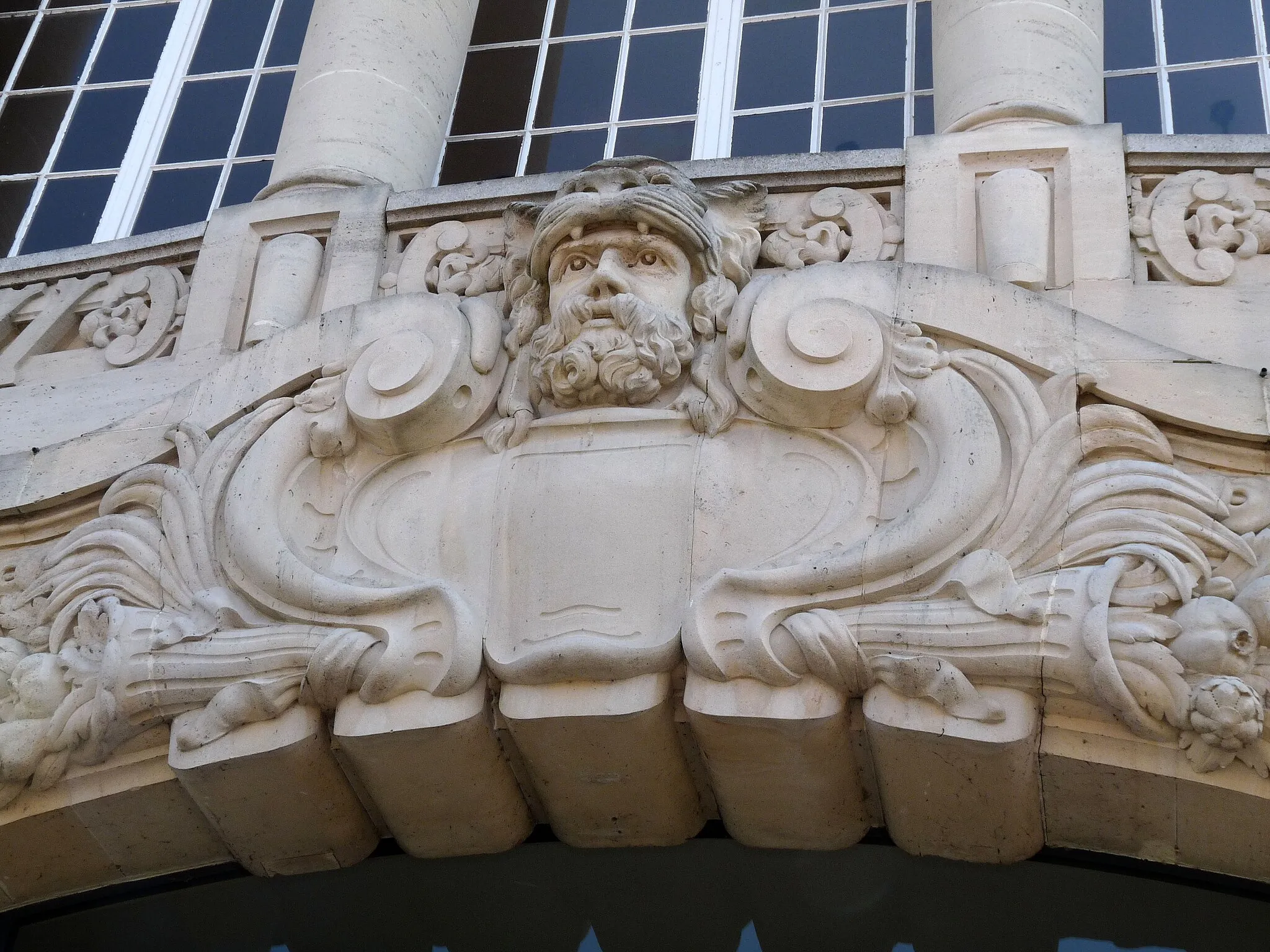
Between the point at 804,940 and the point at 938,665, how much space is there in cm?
119

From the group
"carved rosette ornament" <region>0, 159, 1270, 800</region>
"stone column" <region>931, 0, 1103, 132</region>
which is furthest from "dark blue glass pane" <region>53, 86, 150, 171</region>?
"stone column" <region>931, 0, 1103, 132</region>

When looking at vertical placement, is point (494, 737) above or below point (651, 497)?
below

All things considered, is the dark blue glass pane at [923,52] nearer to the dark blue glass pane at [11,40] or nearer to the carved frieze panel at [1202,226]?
the carved frieze panel at [1202,226]

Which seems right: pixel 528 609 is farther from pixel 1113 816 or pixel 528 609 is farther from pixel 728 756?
pixel 1113 816

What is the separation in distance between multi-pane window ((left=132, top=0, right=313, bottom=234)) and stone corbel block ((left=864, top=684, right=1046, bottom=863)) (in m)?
4.14

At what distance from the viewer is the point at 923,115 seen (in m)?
7.49

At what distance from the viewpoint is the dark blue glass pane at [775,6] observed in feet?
26.7

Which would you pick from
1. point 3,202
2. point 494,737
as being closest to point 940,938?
A: point 494,737

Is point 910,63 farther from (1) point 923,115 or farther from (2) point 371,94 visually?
(2) point 371,94

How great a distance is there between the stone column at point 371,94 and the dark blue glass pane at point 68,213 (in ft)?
3.69

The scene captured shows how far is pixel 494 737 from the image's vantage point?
5.36 metres

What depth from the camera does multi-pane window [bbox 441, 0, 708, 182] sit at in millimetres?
7828

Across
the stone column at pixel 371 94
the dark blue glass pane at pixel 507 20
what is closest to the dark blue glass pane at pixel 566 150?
the stone column at pixel 371 94

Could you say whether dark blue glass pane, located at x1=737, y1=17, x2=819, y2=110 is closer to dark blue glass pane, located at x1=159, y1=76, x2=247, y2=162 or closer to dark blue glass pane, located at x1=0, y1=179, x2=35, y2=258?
dark blue glass pane, located at x1=159, y1=76, x2=247, y2=162
